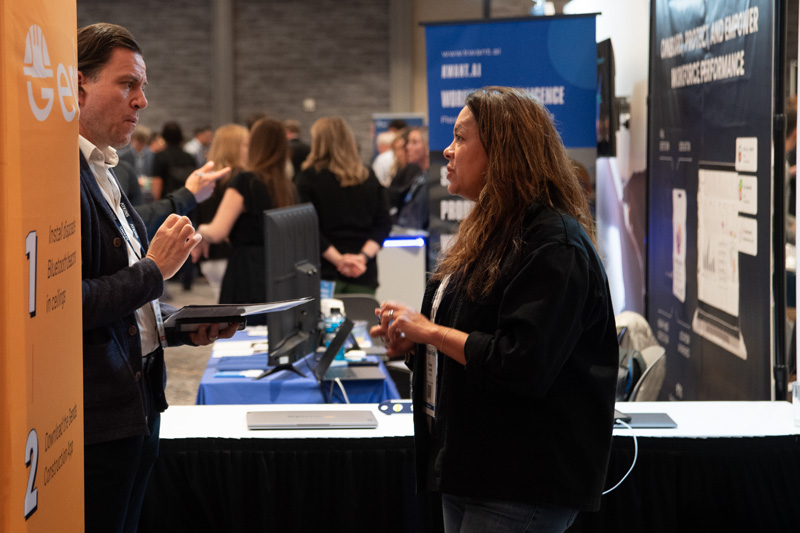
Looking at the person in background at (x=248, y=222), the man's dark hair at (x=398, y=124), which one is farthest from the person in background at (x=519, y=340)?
the man's dark hair at (x=398, y=124)

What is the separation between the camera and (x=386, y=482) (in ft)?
7.57

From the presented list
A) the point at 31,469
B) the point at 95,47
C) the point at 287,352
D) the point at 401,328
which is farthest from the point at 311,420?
the point at 31,469

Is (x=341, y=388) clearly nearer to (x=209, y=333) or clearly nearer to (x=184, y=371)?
(x=209, y=333)

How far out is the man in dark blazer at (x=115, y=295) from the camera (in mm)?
1456

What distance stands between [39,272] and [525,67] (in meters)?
3.86

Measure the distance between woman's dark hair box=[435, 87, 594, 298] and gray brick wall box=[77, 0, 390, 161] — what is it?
12.2 metres

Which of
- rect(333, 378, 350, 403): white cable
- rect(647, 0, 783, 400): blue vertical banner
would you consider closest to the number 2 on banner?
rect(333, 378, 350, 403): white cable

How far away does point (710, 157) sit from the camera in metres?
3.40

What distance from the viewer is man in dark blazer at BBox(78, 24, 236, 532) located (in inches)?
57.3

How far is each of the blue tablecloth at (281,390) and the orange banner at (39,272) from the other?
1.80 meters

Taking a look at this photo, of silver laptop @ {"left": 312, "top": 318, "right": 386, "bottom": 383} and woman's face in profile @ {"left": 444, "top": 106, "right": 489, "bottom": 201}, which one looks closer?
woman's face in profile @ {"left": 444, "top": 106, "right": 489, "bottom": 201}

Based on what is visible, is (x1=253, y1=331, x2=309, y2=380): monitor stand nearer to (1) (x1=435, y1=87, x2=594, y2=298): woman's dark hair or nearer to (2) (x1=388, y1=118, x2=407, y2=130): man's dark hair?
(1) (x1=435, y1=87, x2=594, y2=298): woman's dark hair

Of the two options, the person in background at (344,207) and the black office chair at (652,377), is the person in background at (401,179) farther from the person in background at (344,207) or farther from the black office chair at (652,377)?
the black office chair at (652,377)

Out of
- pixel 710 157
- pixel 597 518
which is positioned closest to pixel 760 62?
pixel 710 157
